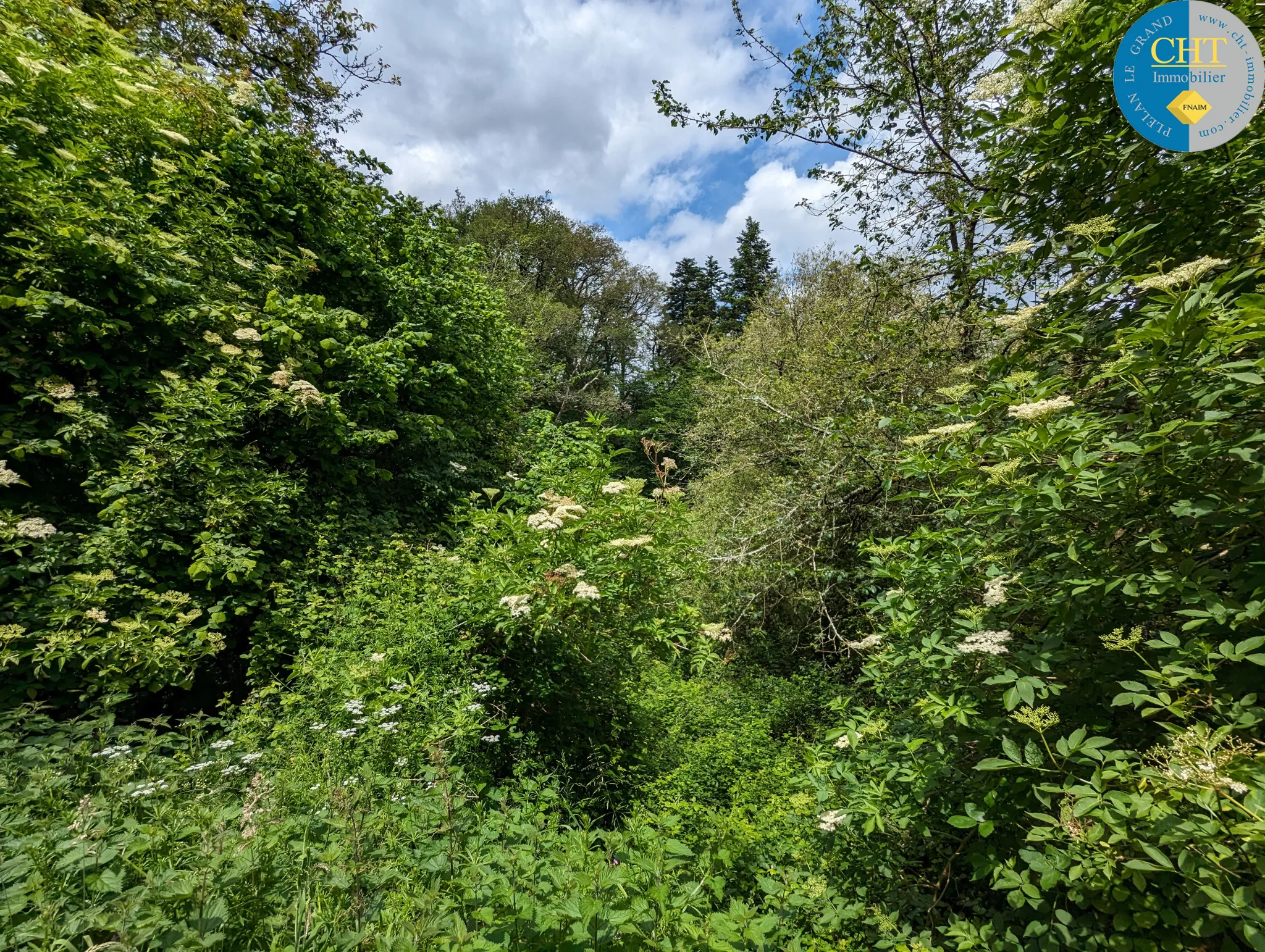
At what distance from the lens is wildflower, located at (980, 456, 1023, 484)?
144cm

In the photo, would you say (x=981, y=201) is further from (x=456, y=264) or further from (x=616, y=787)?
(x=456, y=264)

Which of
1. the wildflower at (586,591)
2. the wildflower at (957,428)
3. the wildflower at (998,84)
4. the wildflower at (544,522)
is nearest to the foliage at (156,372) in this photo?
the wildflower at (544,522)

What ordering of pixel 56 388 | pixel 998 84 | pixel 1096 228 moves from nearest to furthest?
pixel 1096 228
pixel 998 84
pixel 56 388

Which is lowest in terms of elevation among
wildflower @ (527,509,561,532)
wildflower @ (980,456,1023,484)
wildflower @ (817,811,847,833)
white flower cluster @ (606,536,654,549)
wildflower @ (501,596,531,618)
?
wildflower @ (817,811,847,833)

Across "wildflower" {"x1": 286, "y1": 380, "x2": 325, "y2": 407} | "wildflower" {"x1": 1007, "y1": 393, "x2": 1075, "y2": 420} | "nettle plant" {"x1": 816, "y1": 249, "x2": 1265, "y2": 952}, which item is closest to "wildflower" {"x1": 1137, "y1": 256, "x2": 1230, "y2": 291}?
"nettle plant" {"x1": 816, "y1": 249, "x2": 1265, "y2": 952}

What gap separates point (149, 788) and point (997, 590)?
328 centimetres

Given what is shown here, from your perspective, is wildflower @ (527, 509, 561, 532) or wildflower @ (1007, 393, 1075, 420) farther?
wildflower @ (527, 509, 561, 532)

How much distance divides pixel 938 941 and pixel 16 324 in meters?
6.48

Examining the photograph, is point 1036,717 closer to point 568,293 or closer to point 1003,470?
point 1003,470

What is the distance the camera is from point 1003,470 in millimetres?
1463

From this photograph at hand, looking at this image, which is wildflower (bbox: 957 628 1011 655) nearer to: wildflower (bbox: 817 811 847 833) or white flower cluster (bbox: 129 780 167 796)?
wildflower (bbox: 817 811 847 833)

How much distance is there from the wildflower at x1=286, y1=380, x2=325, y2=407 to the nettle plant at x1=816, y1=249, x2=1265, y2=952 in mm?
4860

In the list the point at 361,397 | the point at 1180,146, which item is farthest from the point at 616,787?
the point at 361,397

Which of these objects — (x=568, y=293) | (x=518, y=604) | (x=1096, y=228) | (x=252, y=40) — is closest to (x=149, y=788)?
(x=518, y=604)
